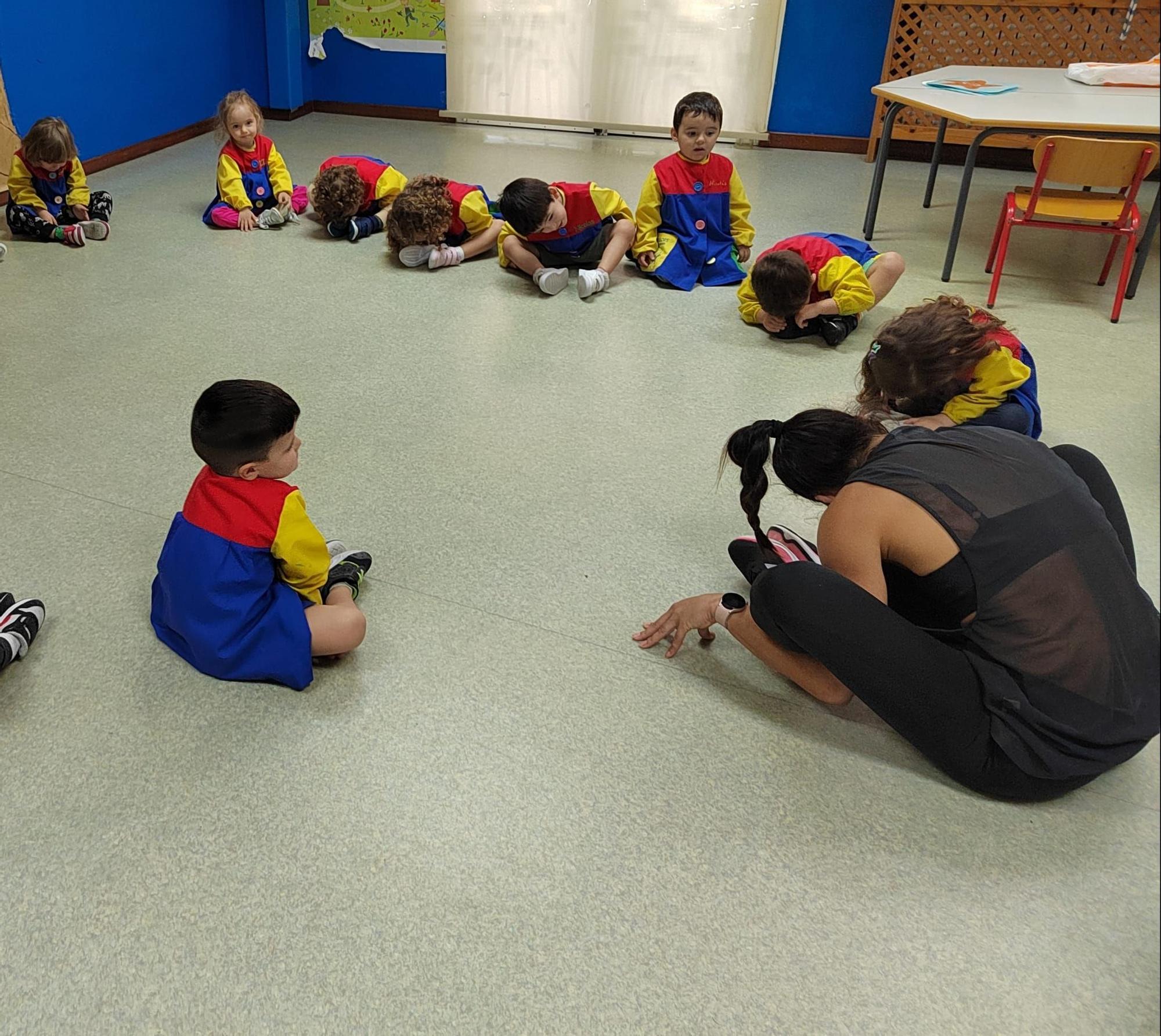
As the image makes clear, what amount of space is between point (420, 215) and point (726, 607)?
228cm

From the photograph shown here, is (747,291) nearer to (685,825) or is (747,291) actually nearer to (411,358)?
(411,358)

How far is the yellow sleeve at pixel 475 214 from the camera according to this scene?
353 cm

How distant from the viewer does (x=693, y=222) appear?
11.1ft

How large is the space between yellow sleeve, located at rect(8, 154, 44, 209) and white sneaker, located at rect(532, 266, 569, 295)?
74.9 inches

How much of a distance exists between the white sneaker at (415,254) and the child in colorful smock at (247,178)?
72 centimetres

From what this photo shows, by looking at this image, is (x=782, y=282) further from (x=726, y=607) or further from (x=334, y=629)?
(x=334, y=629)

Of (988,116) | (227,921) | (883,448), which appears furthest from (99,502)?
(988,116)

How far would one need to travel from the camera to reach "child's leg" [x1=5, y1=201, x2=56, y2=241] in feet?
11.5

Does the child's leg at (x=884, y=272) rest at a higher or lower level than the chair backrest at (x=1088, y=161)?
lower

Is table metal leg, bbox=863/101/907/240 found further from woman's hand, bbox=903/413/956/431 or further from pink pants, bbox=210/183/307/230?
pink pants, bbox=210/183/307/230

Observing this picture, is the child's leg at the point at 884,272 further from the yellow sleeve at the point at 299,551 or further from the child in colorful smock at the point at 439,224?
the yellow sleeve at the point at 299,551

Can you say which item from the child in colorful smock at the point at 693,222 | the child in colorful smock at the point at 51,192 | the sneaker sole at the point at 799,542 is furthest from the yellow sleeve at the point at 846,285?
the child in colorful smock at the point at 51,192

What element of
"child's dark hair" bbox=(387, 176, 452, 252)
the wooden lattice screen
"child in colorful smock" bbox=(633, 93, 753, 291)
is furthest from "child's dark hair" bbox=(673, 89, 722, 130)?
the wooden lattice screen

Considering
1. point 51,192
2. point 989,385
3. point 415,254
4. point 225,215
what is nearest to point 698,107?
point 415,254
